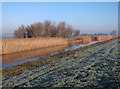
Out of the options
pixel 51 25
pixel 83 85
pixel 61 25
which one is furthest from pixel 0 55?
pixel 61 25

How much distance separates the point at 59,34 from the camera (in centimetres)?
5706

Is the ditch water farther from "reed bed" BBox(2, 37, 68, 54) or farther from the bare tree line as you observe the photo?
the bare tree line

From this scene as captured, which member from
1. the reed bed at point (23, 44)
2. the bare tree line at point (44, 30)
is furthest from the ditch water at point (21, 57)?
the bare tree line at point (44, 30)

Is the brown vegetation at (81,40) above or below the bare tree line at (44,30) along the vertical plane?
below

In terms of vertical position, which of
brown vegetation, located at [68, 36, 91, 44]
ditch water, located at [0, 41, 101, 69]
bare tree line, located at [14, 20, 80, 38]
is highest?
bare tree line, located at [14, 20, 80, 38]

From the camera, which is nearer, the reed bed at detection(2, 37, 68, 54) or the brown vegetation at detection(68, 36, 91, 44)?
the reed bed at detection(2, 37, 68, 54)

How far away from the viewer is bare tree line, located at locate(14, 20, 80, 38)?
4809 centimetres

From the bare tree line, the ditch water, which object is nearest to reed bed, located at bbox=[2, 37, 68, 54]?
the ditch water

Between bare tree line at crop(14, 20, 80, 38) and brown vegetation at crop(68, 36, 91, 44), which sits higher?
bare tree line at crop(14, 20, 80, 38)

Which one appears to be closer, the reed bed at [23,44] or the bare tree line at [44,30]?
the reed bed at [23,44]

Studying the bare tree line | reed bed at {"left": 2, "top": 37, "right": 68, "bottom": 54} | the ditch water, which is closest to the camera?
the ditch water

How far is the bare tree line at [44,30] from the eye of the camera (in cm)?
4809

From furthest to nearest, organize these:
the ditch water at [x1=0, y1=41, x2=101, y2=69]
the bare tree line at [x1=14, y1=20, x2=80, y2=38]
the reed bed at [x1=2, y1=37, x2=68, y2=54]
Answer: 1. the bare tree line at [x1=14, y1=20, x2=80, y2=38]
2. the reed bed at [x1=2, y1=37, x2=68, y2=54]
3. the ditch water at [x1=0, y1=41, x2=101, y2=69]

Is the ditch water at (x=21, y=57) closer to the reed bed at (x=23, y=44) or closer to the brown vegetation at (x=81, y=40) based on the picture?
the reed bed at (x=23, y=44)
